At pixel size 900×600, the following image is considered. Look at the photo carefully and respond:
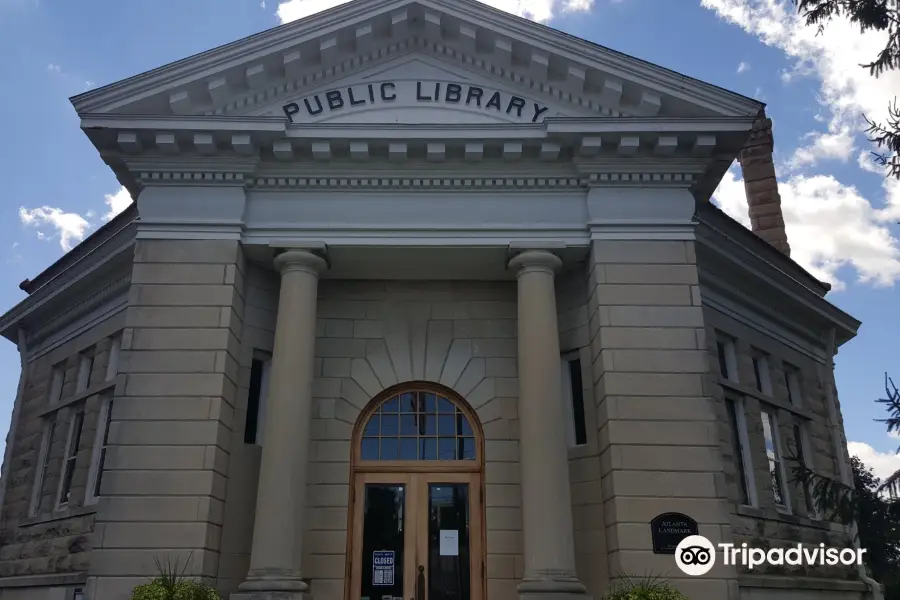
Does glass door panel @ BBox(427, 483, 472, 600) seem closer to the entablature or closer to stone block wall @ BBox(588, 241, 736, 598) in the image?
stone block wall @ BBox(588, 241, 736, 598)

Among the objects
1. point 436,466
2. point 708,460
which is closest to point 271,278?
point 436,466

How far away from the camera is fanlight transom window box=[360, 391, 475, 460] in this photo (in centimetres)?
1213

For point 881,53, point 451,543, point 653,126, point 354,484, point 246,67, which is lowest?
point 451,543

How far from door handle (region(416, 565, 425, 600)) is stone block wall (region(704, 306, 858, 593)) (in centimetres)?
512

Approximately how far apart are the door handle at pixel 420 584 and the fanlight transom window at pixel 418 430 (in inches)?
67.5

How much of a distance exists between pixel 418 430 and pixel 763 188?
464 inches

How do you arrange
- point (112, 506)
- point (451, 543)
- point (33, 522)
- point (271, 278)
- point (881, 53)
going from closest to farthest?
point (881, 53) < point (112, 506) < point (451, 543) < point (271, 278) < point (33, 522)

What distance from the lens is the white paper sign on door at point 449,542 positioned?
11.5 metres

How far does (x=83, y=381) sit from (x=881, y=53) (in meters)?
14.4

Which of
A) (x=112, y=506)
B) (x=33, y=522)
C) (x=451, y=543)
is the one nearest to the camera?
(x=112, y=506)

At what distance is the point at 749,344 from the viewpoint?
14.8m

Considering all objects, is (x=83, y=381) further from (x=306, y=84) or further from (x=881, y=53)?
(x=881, y=53)

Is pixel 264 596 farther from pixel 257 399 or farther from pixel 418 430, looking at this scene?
pixel 418 430

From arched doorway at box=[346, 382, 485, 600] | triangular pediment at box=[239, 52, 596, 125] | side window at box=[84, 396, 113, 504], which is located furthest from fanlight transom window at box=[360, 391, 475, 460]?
side window at box=[84, 396, 113, 504]
